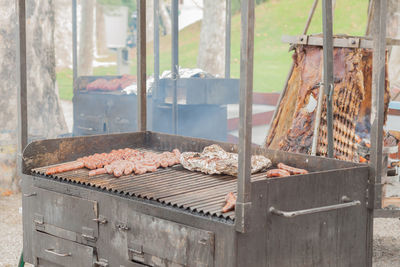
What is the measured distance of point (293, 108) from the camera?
558cm

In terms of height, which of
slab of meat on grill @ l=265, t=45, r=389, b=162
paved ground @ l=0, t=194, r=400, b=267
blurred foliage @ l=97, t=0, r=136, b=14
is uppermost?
blurred foliage @ l=97, t=0, r=136, b=14

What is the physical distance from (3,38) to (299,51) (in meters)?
4.67

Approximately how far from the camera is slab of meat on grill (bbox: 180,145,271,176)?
4070 mm

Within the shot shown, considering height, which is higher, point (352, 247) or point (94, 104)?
point (94, 104)

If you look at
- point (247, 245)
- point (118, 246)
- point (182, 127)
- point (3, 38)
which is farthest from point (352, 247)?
point (3, 38)

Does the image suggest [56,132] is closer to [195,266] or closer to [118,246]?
[118,246]

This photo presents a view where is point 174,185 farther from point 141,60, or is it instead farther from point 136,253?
point 141,60

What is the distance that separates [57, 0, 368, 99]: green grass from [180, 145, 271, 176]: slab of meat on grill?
51.8ft

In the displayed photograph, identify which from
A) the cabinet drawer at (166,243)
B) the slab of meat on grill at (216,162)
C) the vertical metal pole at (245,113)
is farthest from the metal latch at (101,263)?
the vertical metal pole at (245,113)

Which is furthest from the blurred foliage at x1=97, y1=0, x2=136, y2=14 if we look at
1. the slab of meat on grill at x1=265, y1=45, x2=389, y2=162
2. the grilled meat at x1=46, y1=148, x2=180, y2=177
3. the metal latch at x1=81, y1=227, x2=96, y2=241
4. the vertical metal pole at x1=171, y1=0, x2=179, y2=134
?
the metal latch at x1=81, y1=227, x2=96, y2=241

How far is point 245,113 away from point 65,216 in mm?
1894

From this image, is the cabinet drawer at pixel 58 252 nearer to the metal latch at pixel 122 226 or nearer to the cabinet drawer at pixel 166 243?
the metal latch at pixel 122 226

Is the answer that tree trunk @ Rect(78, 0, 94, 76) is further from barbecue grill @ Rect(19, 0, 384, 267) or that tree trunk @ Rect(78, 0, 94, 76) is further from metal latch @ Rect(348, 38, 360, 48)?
barbecue grill @ Rect(19, 0, 384, 267)

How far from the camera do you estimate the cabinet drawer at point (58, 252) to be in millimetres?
4008
